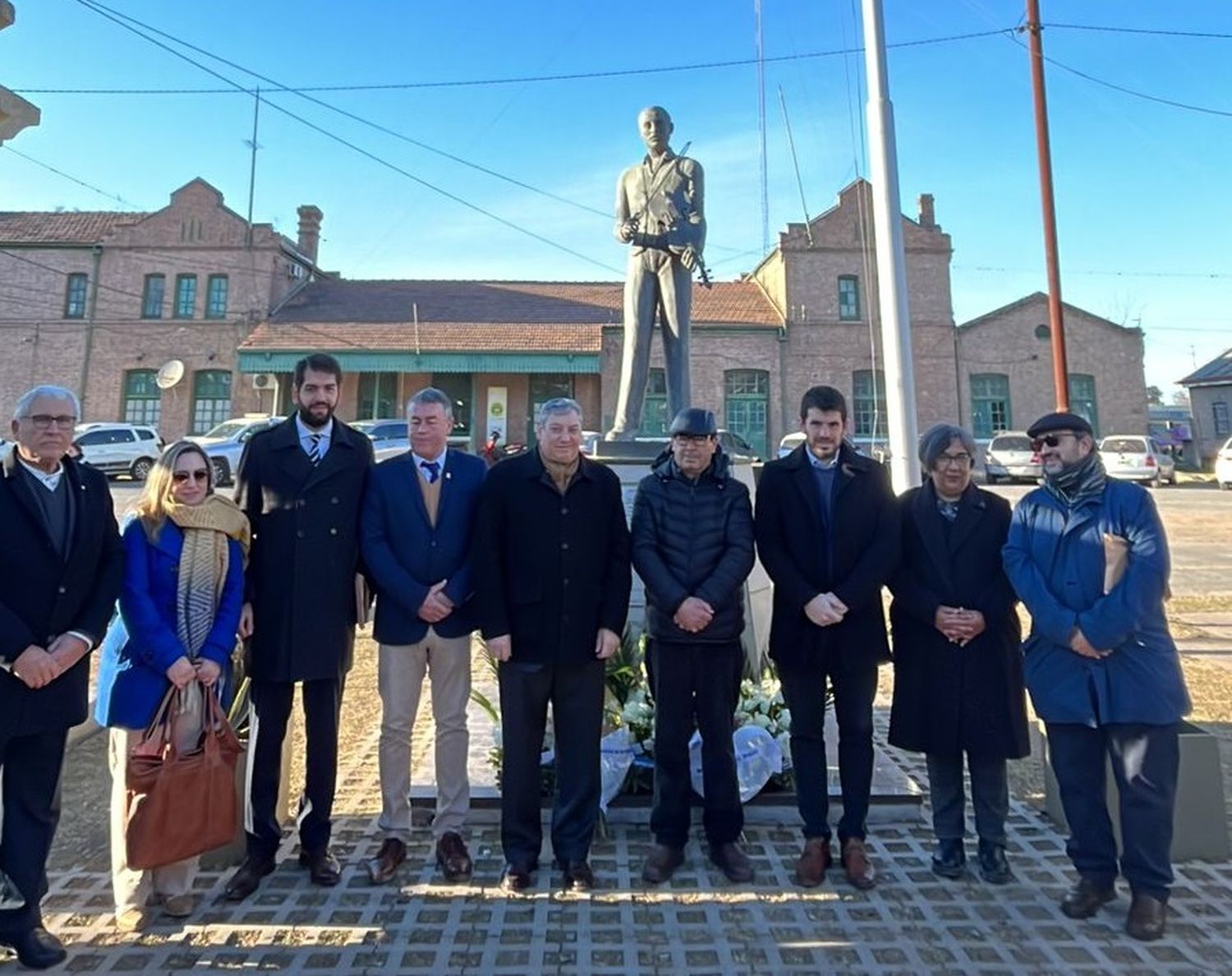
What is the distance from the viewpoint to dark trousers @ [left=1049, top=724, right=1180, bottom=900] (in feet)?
9.22

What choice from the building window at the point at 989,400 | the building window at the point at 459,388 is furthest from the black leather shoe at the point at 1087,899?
the building window at the point at 989,400

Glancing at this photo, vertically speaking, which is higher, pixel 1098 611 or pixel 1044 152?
pixel 1044 152

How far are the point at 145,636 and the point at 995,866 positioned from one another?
3.60 metres

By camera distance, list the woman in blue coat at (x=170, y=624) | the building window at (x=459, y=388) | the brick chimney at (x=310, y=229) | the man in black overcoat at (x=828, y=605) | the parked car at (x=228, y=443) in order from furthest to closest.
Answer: the brick chimney at (x=310, y=229) → the building window at (x=459, y=388) → the parked car at (x=228, y=443) → the man in black overcoat at (x=828, y=605) → the woman in blue coat at (x=170, y=624)

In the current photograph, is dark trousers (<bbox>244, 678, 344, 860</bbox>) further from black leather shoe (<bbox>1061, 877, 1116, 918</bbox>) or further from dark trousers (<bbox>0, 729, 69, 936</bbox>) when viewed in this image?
black leather shoe (<bbox>1061, 877, 1116, 918</bbox>)

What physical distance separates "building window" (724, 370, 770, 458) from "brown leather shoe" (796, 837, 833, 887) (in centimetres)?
2485

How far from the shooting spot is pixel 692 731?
10.8ft

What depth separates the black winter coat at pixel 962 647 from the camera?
3.14 metres

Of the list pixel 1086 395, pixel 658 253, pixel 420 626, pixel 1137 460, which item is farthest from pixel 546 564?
pixel 1086 395

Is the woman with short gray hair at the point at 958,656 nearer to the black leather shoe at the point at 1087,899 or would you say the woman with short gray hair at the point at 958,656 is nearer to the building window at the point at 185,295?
the black leather shoe at the point at 1087,899

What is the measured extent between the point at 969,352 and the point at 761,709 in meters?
28.3

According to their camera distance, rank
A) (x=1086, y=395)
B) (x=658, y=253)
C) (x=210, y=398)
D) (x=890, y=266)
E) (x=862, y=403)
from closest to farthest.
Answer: (x=658, y=253), (x=890, y=266), (x=210, y=398), (x=862, y=403), (x=1086, y=395)

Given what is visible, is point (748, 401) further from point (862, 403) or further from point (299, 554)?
point (299, 554)

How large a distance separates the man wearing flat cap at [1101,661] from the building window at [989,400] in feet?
92.6
